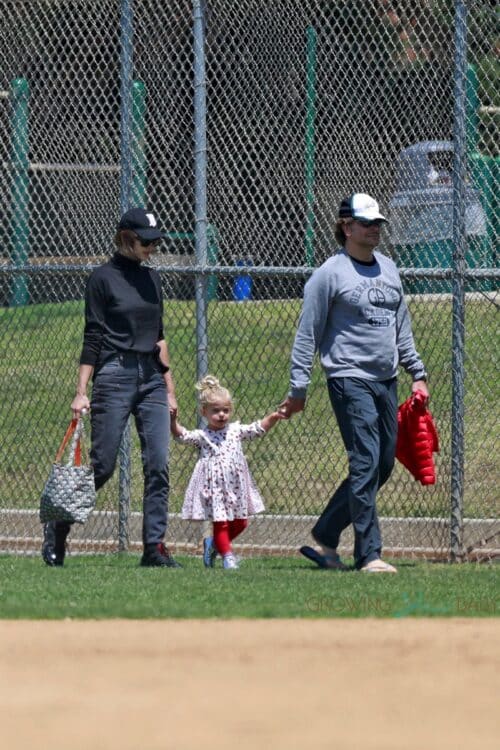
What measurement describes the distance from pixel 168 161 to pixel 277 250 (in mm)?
893

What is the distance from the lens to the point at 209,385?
8125mm

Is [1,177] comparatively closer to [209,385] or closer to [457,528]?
[209,385]

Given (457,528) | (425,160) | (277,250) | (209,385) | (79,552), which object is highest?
(425,160)

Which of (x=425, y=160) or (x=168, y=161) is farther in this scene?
(x=168, y=161)

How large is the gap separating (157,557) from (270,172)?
2.59 meters

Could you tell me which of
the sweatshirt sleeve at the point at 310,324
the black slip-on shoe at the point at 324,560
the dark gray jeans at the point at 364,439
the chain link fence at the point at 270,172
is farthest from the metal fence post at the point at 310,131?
the black slip-on shoe at the point at 324,560

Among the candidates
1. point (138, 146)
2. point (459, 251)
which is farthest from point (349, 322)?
point (138, 146)

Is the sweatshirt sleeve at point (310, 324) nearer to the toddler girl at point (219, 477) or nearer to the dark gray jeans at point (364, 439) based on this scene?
the dark gray jeans at point (364, 439)

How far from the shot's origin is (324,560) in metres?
7.91

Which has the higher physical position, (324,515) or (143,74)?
(143,74)

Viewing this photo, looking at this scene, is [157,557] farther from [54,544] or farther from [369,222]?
[369,222]
